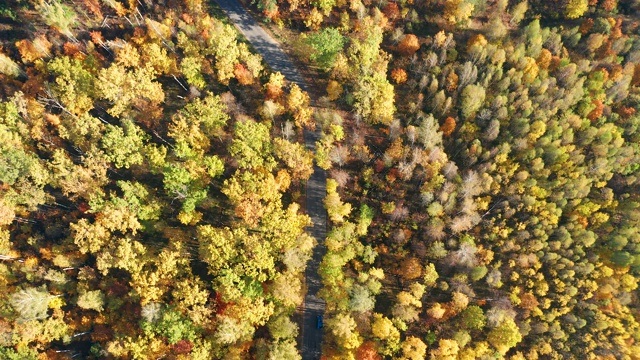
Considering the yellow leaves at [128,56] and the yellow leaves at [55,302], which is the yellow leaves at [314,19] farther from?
the yellow leaves at [55,302]

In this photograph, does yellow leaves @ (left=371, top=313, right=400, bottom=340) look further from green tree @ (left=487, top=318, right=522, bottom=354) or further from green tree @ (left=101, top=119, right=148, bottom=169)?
green tree @ (left=101, top=119, right=148, bottom=169)

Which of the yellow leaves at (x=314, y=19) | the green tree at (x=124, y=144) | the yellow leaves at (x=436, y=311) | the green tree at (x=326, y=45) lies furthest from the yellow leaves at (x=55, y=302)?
the yellow leaves at (x=314, y=19)

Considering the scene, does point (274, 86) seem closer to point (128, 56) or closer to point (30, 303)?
point (128, 56)

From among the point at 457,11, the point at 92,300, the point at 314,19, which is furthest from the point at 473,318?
the point at 314,19

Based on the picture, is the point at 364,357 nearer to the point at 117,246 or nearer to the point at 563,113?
the point at 117,246

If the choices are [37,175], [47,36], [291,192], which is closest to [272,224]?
[291,192]

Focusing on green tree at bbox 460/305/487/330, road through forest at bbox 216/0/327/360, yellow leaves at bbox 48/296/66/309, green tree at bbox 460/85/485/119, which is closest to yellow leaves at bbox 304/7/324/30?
road through forest at bbox 216/0/327/360
